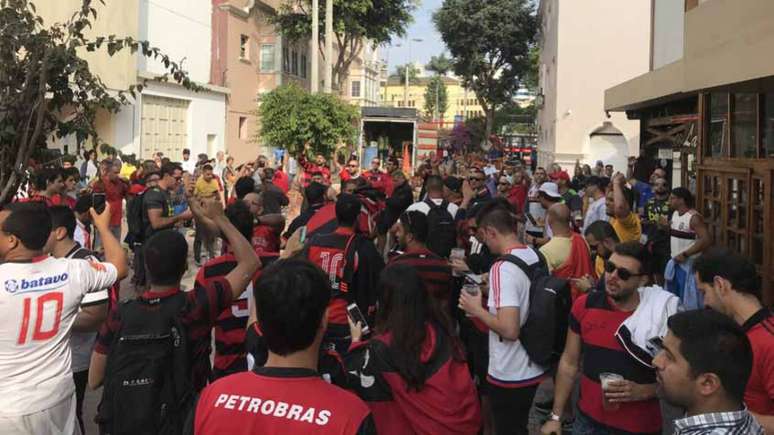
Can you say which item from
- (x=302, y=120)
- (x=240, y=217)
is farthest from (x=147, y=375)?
(x=302, y=120)

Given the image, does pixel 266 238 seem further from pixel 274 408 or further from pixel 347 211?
pixel 274 408

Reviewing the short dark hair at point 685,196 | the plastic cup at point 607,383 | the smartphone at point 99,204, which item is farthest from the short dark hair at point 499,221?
the short dark hair at point 685,196

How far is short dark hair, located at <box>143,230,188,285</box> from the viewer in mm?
3400

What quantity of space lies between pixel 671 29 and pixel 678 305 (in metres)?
10.3

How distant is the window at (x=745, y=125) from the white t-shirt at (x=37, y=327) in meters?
7.70

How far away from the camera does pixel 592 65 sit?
27625 millimetres

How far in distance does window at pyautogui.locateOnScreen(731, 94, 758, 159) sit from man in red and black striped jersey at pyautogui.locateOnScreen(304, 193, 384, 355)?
18.0 feet

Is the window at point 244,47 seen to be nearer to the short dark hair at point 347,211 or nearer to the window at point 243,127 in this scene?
the window at point 243,127

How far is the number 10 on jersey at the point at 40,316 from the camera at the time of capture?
10.8 feet

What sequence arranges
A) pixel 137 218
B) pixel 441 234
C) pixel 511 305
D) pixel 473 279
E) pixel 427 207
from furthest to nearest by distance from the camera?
pixel 137 218 < pixel 427 207 < pixel 441 234 < pixel 473 279 < pixel 511 305

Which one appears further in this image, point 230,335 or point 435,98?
point 435,98

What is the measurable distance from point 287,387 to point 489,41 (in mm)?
41148

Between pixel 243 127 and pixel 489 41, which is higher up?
pixel 489 41

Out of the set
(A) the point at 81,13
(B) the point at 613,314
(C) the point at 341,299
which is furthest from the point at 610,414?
(A) the point at 81,13
